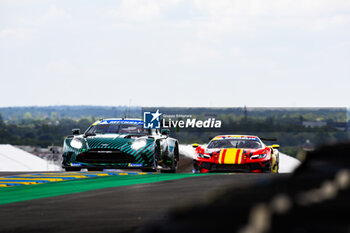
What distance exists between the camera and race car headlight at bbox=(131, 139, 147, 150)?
1415cm

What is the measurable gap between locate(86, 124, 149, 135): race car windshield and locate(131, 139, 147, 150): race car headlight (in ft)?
1.69

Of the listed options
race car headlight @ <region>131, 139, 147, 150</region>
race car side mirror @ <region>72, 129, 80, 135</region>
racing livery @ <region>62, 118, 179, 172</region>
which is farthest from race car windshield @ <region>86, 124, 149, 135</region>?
race car headlight @ <region>131, 139, 147, 150</region>

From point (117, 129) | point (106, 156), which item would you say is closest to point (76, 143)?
point (106, 156)

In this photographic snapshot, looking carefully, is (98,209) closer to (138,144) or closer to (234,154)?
(138,144)

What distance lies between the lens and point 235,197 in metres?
1.28

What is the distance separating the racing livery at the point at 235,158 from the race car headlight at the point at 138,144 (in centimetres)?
123

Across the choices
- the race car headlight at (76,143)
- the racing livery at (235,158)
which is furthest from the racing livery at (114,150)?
the racing livery at (235,158)

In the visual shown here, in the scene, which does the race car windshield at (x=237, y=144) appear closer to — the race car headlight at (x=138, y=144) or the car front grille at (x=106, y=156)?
the race car headlight at (x=138, y=144)

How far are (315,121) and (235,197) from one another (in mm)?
82890

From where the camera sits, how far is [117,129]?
15.0 metres

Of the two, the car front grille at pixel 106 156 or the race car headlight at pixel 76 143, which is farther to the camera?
the race car headlight at pixel 76 143

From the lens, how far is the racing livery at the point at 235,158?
1435 cm

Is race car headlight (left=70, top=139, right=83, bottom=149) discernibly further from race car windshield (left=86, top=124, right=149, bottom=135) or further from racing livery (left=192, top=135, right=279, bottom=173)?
racing livery (left=192, top=135, right=279, bottom=173)

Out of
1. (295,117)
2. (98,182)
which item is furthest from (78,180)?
(295,117)
